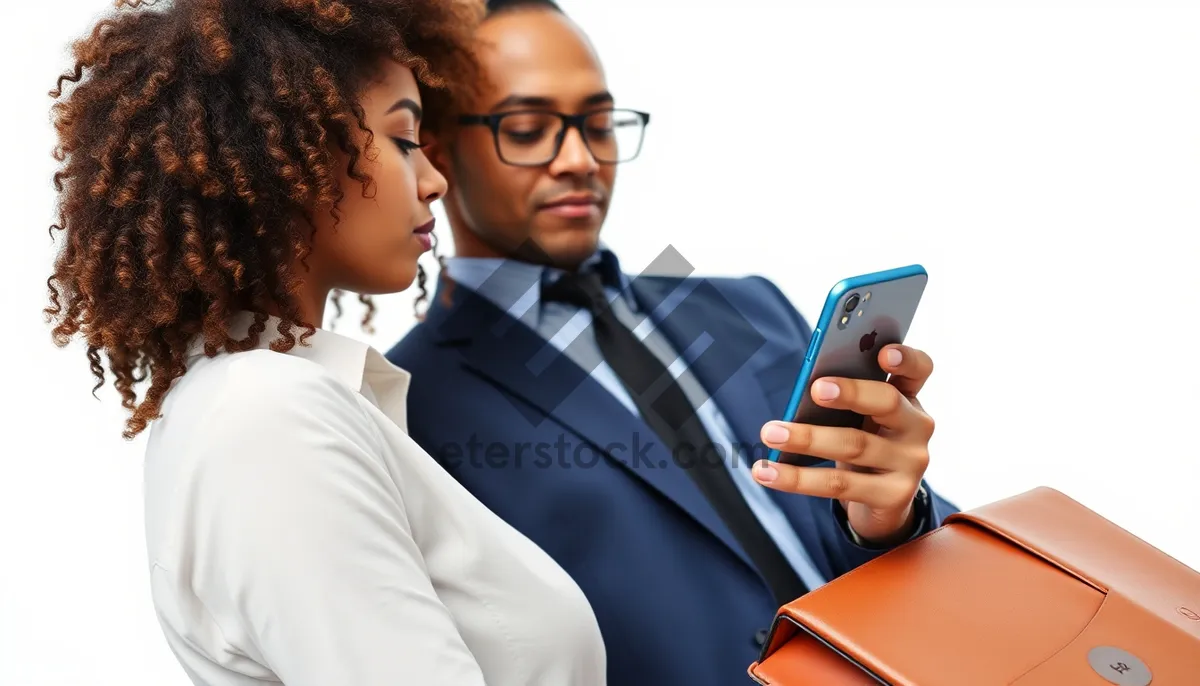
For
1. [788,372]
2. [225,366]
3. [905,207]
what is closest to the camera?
[225,366]

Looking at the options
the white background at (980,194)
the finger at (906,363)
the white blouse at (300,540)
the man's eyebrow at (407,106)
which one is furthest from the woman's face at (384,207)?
the white background at (980,194)

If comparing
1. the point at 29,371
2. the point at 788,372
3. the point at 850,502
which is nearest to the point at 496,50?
the point at 788,372

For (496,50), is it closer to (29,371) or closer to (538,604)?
(538,604)

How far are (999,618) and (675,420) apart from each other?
0.64 meters

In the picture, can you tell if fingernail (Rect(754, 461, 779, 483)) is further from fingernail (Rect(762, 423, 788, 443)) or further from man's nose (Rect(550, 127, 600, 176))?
man's nose (Rect(550, 127, 600, 176))

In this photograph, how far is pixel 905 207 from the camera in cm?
238

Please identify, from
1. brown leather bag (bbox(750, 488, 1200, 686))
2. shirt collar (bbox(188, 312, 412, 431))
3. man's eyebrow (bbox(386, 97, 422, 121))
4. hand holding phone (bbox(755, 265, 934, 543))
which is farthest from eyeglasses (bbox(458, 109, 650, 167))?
brown leather bag (bbox(750, 488, 1200, 686))

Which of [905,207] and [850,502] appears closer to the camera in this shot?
[850,502]

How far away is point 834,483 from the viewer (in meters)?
1.23

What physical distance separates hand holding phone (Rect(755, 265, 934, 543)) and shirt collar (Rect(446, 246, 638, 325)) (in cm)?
51

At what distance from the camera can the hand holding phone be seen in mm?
1152

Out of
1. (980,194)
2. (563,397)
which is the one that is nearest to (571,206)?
(563,397)

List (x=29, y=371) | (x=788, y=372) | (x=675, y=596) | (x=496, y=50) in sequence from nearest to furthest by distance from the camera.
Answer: (x=675, y=596) < (x=496, y=50) < (x=788, y=372) < (x=29, y=371)

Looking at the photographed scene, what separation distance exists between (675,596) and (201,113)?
895mm
